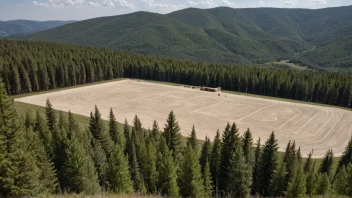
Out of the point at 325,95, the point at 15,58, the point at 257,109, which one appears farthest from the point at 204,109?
the point at 15,58

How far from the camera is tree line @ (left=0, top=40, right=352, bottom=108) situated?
10325cm

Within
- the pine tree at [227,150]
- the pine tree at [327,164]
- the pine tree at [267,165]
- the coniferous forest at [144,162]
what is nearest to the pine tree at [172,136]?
the coniferous forest at [144,162]

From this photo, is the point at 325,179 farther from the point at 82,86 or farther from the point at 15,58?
the point at 15,58

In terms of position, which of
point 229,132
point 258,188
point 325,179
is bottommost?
point 258,188

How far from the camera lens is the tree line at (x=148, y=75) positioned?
103 metres

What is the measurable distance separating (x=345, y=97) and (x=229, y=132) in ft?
272

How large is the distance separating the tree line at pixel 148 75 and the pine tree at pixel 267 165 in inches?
3115

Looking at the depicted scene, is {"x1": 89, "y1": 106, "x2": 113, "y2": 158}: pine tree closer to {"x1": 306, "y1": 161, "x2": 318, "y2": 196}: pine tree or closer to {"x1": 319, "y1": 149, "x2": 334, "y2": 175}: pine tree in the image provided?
{"x1": 306, "y1": 161, "x2": 318, "y2": 196}: pine tree

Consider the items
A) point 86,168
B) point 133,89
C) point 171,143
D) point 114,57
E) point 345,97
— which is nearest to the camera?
point 86,168

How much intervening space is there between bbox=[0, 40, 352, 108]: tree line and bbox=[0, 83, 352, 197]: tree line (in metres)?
66.2

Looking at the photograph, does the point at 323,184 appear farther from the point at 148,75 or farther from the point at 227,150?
the point at 148,75

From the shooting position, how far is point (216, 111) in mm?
85562

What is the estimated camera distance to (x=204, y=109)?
87500mm

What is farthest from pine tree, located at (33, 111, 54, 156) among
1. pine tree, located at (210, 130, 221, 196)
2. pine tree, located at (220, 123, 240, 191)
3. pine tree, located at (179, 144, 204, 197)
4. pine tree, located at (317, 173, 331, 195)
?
pine tree, located at (317, 173, 331, 195)
